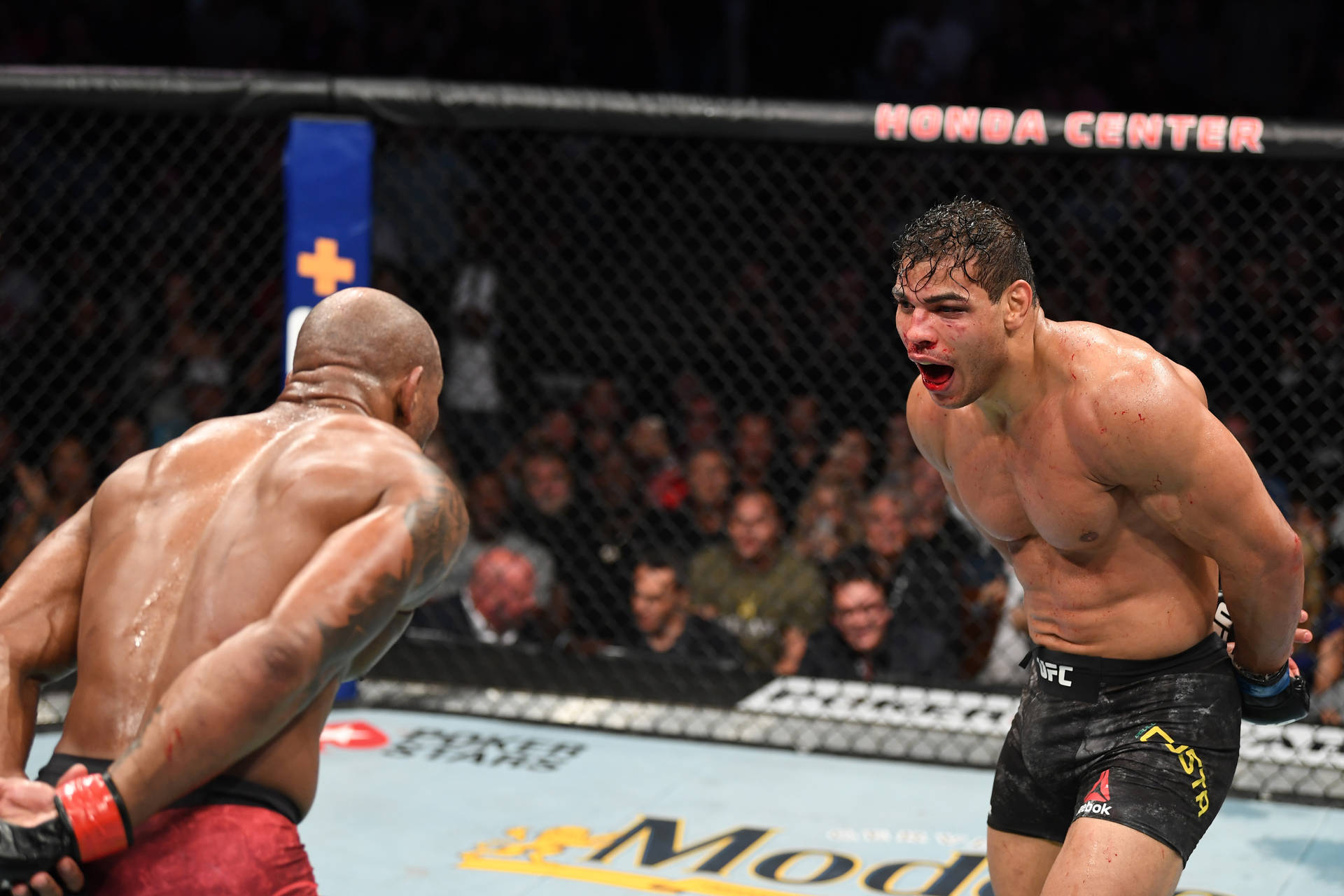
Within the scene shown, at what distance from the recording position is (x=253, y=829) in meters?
1.69

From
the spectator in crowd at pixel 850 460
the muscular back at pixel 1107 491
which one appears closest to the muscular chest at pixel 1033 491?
the muscular back at pixel 1107 491

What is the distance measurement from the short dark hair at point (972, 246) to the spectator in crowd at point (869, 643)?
2.31 m

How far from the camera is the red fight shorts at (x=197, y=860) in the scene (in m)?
1.66

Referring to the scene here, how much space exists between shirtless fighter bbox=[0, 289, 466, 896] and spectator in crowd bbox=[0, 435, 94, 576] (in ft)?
10.3

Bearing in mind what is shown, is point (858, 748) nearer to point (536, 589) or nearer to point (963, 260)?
point (536, 589)

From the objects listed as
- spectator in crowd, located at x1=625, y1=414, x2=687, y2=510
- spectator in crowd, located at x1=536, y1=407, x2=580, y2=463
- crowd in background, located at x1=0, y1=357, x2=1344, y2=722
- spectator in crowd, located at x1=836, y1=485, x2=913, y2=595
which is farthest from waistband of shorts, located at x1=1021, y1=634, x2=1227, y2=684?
spectator in crowd, located at x1=536, y1=407, x2=580, y2=463

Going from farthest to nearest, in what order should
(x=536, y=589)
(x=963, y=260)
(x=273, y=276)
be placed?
1. (x=273, y=276)
2. (x=536, y=589)
3. (x=963, y=260)

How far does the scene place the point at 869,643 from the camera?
4250 mm

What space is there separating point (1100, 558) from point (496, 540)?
2.97 meters

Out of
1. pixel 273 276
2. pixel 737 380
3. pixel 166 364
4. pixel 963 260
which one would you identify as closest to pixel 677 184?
pixel 737 380

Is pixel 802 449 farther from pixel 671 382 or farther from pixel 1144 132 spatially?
pixel 1144 132

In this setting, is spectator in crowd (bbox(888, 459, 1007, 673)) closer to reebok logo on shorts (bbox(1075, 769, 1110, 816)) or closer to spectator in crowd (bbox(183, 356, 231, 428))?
reebok logo on shorts (bbox(1075, 769, 1110, 816))

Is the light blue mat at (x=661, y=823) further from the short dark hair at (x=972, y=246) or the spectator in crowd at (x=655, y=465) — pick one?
the short dark hair at (x=972, y=246)

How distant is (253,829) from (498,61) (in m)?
5.06
